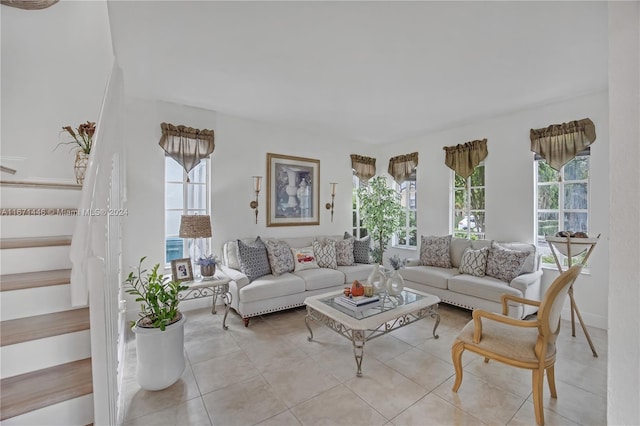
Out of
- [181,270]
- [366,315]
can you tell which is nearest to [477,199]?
[366,315]

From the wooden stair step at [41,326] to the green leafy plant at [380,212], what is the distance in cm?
443

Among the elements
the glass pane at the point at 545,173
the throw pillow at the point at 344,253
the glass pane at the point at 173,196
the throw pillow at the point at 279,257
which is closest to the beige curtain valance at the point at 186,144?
the glass pane at the point at 173,196

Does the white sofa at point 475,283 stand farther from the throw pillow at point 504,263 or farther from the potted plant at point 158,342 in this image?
the potted plant at point 158,342

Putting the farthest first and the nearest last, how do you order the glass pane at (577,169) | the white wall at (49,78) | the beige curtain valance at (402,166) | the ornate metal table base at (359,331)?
the beige curtain valance at (402,166), the glass pane at (577,169), the white wall at (49,78), the ornate metal table base at (359,331)

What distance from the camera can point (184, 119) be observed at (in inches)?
146

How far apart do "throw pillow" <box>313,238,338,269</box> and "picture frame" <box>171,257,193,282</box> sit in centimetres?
173

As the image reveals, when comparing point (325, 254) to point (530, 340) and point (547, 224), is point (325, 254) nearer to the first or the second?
point (530, 340)

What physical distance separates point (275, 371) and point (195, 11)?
279 cm

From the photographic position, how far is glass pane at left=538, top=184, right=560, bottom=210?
3.64 m

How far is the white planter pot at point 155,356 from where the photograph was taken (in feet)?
6.61

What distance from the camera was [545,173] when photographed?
3736 mm

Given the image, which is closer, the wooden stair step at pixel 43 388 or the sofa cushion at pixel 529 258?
the wooden stair step at pixel 43 388

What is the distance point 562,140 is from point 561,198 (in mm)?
723

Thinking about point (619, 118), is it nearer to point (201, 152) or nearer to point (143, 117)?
point (201, 152)
